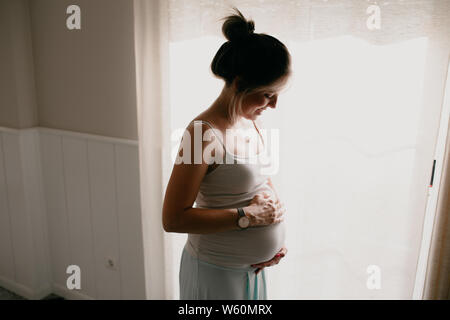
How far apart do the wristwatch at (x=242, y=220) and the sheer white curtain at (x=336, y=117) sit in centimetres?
43

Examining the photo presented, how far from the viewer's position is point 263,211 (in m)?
1.07

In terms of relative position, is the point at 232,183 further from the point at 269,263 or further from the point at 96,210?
the point at 96,210

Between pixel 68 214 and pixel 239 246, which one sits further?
pixel 68 214

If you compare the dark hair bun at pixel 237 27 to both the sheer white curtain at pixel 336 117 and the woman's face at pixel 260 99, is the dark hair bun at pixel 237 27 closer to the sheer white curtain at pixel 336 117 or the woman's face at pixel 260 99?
the woman's face at pixel 260 99

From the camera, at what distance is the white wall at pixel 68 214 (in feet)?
5.98

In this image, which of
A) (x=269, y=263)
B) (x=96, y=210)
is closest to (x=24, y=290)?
(x=96, y=210)

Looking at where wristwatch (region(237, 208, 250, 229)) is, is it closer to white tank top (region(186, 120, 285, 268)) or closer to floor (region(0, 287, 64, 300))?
white tank top (region(186, 120, 285, 268))

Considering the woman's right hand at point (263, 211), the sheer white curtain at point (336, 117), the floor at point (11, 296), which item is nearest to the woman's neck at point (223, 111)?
the woman's right hand at point (263, 211)

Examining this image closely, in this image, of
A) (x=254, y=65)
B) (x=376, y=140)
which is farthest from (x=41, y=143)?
(x=376, y=140)

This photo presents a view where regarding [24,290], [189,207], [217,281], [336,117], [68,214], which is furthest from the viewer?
[24,290]

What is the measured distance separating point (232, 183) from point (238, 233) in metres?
0.16

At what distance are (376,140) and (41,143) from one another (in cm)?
175

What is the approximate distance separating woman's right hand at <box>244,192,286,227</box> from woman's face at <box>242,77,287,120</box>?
10.0 inches

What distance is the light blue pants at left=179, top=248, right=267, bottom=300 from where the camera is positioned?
3.64 feet
